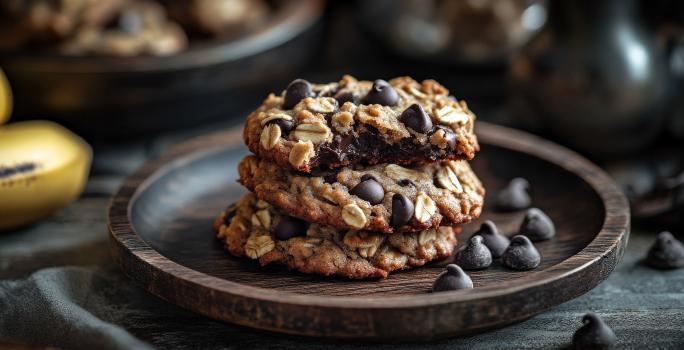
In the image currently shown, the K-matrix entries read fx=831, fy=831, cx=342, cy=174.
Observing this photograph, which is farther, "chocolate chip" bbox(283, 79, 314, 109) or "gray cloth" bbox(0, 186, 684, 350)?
"chocolate chip" bbox(283, 79, 314, 109)

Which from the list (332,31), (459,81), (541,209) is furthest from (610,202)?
(332,31)

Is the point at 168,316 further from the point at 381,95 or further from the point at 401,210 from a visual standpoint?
the point at 381,95

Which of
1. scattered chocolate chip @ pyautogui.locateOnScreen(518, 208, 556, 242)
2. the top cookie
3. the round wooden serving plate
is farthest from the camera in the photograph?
scattered chocolate chip @ pyautogui.locateOnScreen(518, 208, 556, 242)

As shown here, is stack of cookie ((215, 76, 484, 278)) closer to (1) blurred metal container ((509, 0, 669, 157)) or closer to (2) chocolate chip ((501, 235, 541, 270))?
(2) chocolate chip ((501, 235, 541, 270))

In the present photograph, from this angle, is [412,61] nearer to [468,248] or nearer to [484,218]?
[484,218]

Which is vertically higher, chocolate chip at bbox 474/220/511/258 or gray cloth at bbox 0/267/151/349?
chocolate chip at bbox 474/220/511/258

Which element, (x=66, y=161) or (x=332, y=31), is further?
(x=332, y=31)

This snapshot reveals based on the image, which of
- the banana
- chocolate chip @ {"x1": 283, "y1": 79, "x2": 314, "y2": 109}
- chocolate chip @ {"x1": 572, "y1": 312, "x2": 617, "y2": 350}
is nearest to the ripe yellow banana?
the banana

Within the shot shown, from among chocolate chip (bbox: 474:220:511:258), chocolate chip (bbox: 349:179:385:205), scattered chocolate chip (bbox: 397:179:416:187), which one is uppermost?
scattered chocolate chip (bbox: 397:179:416:187)
